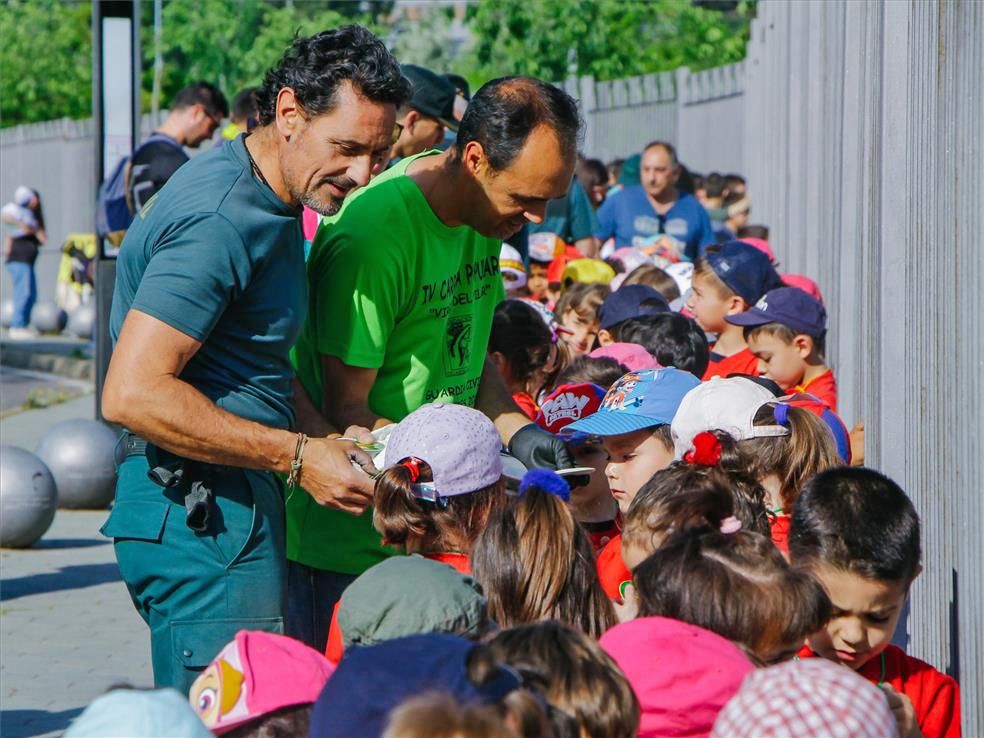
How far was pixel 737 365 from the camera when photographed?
6.65 m

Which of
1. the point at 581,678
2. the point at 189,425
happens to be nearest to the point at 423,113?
the point at 189,425

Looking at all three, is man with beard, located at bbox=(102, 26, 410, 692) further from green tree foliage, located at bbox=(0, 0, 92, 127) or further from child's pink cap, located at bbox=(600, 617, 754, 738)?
green tree foliage, located at bbox=(0, 0, 92, 127)

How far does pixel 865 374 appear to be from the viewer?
5.66 metres

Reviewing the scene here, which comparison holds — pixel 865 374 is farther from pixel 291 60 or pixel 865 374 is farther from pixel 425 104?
pixel 291 60

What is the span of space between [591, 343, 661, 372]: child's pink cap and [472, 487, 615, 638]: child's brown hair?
233cm

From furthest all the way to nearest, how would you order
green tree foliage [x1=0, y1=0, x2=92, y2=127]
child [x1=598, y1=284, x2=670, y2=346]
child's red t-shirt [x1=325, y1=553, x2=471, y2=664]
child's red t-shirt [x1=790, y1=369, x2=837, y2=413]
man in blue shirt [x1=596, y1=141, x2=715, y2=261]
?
green tree foliage [x1=0, y1=0, x2=92, y2=127]
man in blue shirt [x1=596, y1=141, x2=715, y2=261]
child [x1=598, y1=284, x2=670, y2=346]
child's red t-shirt [x1=790, y1=369, x2=837, y2=413]
child's red t-shirt [x1=325, y1=553, x2=471, y2=664]

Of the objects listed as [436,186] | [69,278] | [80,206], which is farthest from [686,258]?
[80,206]

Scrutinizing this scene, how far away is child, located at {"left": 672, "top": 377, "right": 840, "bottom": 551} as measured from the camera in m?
4.25

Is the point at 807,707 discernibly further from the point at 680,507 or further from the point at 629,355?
the point at 629,355

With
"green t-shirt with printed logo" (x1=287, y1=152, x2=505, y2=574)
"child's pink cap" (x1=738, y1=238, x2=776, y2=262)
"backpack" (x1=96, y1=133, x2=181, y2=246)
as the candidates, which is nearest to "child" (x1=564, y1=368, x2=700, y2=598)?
"green t-shirt with printed logo" (x1=287, y1=152, x2=505, y2=574)

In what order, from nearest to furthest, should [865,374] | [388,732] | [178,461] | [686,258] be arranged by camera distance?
[388,732]
[178,461]
[865,374]
[686,258]

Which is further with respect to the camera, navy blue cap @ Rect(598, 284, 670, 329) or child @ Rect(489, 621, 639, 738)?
navy blue cap @ Rect(598, 284, 670, 329)

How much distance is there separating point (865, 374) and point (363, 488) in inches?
106

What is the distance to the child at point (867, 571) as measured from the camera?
3.45 metres
